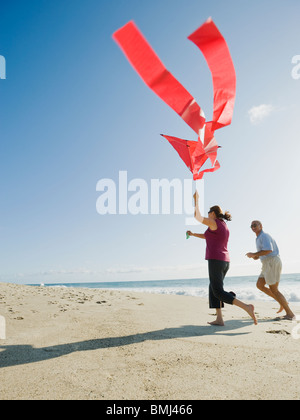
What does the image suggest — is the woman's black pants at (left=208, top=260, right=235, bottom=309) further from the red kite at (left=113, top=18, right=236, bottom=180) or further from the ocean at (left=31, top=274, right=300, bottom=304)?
the ocean at (left=31, top=274, right=300, bottom=304)

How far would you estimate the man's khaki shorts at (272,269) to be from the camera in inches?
179

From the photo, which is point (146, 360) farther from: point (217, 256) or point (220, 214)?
point (220, 214)

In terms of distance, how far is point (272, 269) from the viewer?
15.1 feet

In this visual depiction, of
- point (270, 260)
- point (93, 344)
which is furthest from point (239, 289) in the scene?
point (93, 344)

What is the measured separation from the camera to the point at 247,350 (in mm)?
2568

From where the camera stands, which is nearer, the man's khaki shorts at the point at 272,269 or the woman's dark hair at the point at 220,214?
the woman's dark hair at the point at 220,214

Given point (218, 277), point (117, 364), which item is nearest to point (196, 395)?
point (117, 364)

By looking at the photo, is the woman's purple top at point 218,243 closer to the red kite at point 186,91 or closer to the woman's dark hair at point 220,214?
the woman's dark hair at point 220,214

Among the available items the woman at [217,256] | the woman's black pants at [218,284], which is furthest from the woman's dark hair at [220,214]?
the woman's black pants at [218,284]

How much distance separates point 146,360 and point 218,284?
69.7 inches

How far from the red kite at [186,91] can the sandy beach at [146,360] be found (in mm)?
1992

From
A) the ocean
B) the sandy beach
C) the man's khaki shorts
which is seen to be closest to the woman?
the sandy beach

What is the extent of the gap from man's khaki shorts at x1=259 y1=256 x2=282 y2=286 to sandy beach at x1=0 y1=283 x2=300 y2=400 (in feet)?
2.38
